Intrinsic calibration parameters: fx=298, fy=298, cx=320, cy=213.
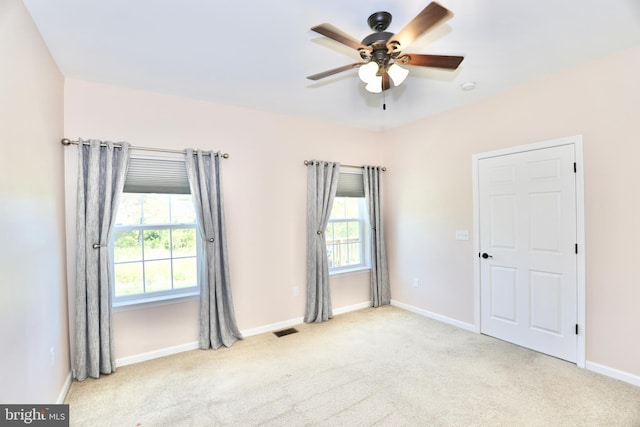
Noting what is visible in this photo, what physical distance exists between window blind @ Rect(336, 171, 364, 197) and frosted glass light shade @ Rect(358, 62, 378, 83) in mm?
2248

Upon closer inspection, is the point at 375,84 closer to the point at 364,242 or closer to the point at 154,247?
the point at 154,247

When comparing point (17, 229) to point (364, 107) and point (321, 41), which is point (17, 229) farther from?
point (364, 107)

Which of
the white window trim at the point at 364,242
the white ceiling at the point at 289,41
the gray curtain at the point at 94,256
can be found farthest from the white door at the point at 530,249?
the gray curtain at the point at 94,256

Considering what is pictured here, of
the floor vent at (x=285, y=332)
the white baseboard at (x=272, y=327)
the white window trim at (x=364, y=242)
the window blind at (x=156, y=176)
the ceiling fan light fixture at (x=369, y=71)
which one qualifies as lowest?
the floor vent at (x=285, y=332)

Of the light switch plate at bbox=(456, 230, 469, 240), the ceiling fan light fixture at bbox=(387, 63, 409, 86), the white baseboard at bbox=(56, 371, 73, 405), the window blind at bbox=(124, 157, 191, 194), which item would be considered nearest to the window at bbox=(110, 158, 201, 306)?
the window blind at bbox=(124, 157, 191, 194)

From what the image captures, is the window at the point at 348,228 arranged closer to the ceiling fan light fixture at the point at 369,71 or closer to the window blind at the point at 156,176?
the window blind at the point at 156,176

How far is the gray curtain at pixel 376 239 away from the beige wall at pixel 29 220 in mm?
3426

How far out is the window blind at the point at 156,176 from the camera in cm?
288

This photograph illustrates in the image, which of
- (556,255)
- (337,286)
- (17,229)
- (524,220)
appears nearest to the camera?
(17,229)

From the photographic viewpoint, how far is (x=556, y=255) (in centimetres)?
281

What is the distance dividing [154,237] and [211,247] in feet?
1.86

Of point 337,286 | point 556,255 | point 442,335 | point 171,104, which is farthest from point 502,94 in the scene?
point 171,104

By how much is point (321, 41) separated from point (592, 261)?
291cm

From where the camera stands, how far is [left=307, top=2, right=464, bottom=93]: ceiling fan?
5.32 feet
